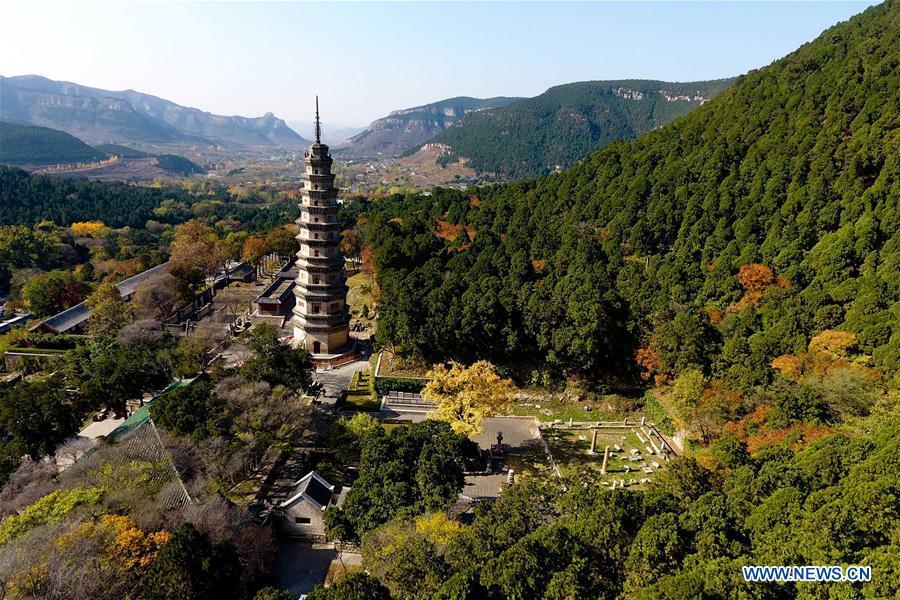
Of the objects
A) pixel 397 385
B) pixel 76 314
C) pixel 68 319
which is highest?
pixel 76 314

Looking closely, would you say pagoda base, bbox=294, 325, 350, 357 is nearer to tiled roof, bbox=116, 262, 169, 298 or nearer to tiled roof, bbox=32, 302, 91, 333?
tiled roof, bbox=32, 302, 91, 333

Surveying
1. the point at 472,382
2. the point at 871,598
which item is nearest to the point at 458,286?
the point at 472,382

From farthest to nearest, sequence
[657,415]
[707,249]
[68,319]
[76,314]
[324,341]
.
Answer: [76,314], [68,319], [324,341], [707,249], [657,415]

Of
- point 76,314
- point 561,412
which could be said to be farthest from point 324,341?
point 76,314

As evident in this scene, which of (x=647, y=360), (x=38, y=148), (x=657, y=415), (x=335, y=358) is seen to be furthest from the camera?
(x=38, y=148)

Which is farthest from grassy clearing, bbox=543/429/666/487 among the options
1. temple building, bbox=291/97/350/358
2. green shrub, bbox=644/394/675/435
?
temple building, bbox=291/97/350/358

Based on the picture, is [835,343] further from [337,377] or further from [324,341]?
[324,341]
